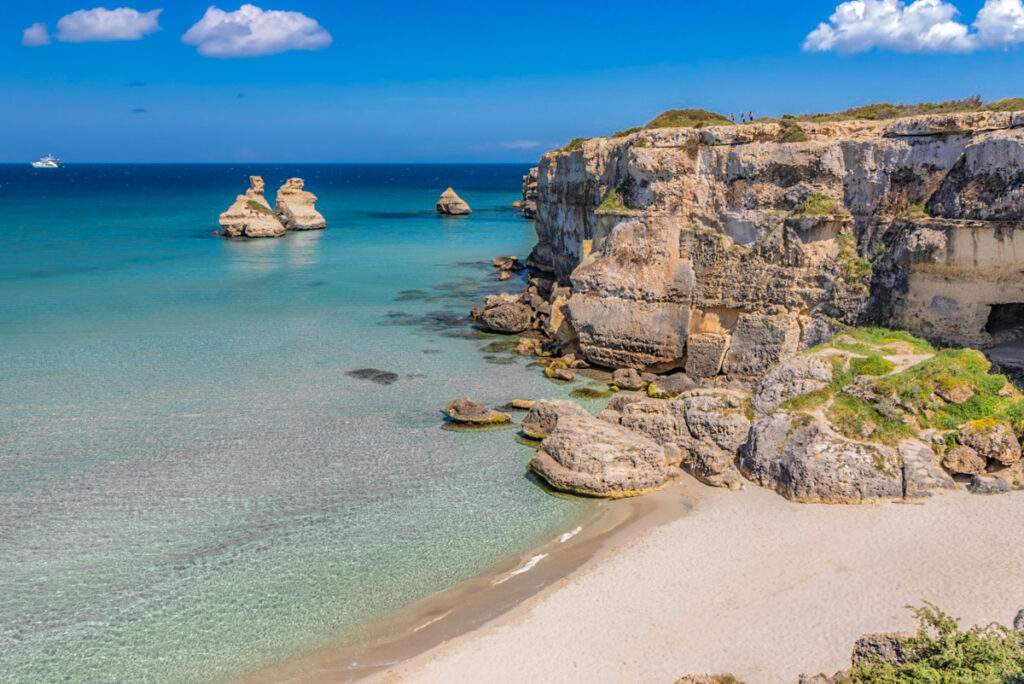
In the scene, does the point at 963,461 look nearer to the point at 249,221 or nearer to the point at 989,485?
the point at 989,485

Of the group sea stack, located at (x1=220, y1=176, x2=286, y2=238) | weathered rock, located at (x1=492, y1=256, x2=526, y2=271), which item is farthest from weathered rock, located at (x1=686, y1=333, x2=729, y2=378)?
sea stack, located at (x1=220, y1=176, x2=286, y2=238)

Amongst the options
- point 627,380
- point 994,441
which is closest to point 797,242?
point 627,380

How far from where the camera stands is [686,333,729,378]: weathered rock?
89.4ft

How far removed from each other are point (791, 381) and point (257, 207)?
65882 mm

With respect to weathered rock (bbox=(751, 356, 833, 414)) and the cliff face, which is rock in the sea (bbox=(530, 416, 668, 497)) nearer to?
weathered rock (bbox=(751, 356, 833, 414))

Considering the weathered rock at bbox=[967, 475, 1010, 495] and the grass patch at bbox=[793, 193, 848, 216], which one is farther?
the grass patch at bbox=[793, 193, 848, 216]

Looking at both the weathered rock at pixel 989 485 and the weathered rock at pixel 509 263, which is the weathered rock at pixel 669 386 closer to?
the weathered rock at pixel 989 485

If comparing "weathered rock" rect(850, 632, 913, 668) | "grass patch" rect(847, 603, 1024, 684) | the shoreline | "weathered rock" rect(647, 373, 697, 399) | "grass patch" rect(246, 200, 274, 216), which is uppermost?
"grass patch" rect(246, 200, 274, 216)

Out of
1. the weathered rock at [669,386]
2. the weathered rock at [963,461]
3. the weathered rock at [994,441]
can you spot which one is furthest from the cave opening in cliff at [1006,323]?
the weathered rock at [669,386]

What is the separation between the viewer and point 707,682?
1138 cm

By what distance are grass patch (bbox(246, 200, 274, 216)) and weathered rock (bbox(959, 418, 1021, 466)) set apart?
2719 inches

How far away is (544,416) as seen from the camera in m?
22.5

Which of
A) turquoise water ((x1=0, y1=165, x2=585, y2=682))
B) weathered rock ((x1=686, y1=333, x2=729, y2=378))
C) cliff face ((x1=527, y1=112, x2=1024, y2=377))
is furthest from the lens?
weathered rock ((x1=686, y1=333, x2=729, y2=378))

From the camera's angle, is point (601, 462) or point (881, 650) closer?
point (881, 650)
